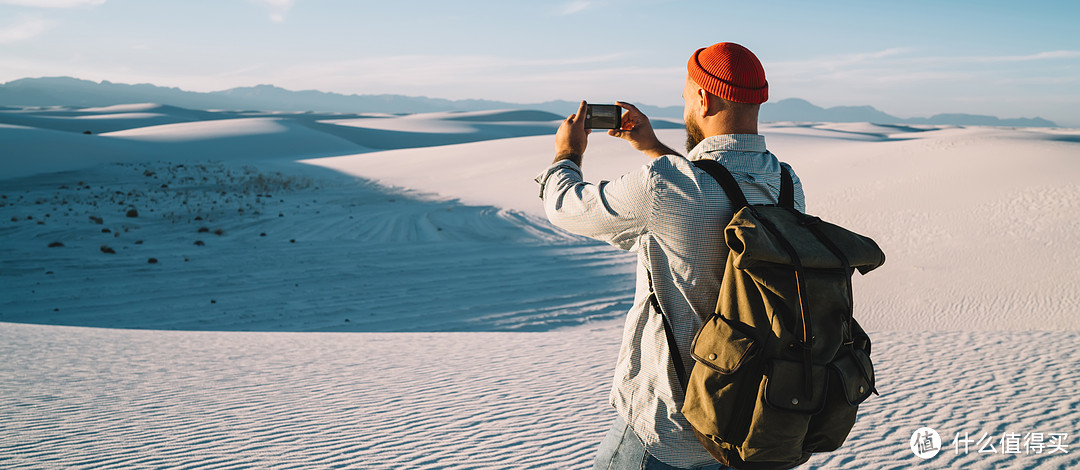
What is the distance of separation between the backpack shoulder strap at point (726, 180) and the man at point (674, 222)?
2 cm

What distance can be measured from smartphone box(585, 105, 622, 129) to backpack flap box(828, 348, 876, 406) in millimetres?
805

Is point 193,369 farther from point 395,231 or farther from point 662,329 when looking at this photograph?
point 395,231

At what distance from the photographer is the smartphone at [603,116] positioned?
1774 mm

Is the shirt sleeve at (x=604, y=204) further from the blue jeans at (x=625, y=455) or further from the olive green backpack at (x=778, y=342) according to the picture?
the blue jeans at (x=625, y=455)

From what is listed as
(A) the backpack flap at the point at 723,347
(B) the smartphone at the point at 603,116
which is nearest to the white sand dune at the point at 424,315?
(B) the smartphone at the point at 603,116

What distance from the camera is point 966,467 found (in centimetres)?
344

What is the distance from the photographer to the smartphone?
1.77 metres

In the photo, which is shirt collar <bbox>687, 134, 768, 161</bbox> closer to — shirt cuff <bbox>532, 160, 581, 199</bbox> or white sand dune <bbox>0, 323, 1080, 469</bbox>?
shirt cuff <bbox>532, 160, 581, 199</bbox>

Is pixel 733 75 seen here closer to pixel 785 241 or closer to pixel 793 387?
pixel 785 241

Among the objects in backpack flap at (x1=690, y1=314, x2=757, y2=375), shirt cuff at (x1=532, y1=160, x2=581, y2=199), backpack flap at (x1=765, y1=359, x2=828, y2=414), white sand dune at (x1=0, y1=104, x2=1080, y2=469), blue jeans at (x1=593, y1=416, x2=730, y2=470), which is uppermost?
shirt cuff at (x1=532, y1=160, x2=581, y2=199)

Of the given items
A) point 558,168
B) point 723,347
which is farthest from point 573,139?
point 723,347

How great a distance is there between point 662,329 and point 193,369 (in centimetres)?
477

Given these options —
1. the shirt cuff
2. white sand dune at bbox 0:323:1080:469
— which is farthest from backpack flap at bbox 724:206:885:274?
white sand dune at bbox 0:323:1080:469

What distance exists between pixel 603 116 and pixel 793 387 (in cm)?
84
